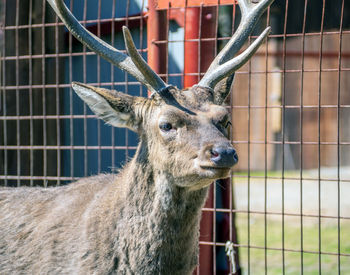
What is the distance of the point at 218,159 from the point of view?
317 cm

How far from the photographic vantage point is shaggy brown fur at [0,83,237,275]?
11.2 ft

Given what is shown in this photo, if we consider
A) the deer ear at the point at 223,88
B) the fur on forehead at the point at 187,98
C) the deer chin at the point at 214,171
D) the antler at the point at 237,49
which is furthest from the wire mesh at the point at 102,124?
the deer chin at the point at 214,171

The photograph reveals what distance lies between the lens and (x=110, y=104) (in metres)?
3.65

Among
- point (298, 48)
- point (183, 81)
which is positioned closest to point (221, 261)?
point (183, 81)

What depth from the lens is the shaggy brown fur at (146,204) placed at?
3.42 metres

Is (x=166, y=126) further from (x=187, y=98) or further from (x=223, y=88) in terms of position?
(x=223, y=88)

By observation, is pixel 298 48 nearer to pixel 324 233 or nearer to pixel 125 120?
pixel 324 233

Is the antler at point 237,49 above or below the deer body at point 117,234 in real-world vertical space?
above

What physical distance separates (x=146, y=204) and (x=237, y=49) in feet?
4.22

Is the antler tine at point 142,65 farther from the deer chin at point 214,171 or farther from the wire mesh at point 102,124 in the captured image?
the wire mesh at point 102,124

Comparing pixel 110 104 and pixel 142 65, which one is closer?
pixel 142 65

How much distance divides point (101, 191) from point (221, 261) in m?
1.83

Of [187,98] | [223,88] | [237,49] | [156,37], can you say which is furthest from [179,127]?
[156,37]

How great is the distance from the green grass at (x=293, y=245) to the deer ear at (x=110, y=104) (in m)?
2.49
